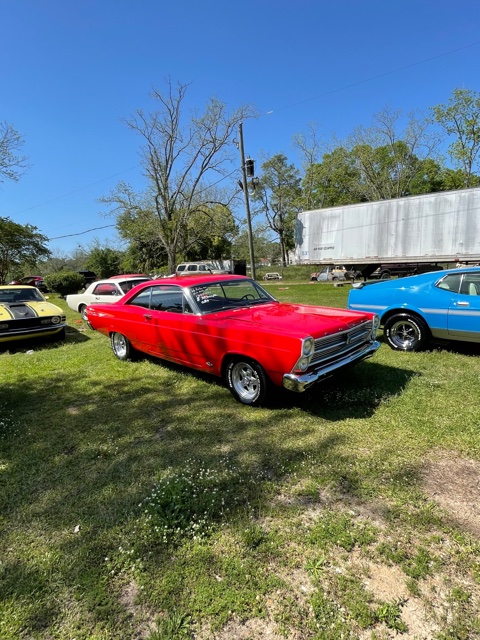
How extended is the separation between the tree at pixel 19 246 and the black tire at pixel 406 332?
120 ft

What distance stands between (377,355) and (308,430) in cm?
301

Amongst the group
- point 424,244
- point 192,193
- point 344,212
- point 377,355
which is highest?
point 192,193

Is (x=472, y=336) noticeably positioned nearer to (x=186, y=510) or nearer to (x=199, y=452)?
(x=199, y=452)

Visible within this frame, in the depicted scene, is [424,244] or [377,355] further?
[424,244]

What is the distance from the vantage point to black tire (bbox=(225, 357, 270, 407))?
409cm

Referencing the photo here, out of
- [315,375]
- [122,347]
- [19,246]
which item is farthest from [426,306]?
[19,246]

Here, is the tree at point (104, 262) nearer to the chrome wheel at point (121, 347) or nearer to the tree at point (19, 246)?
the tree at point (19, 246)

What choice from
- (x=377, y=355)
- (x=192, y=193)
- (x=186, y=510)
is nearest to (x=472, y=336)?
(x=377, y=355)

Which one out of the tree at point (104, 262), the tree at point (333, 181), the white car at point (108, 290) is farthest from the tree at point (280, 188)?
the white car at point (108, 290)

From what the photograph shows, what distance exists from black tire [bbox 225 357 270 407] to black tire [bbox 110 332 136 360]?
258cm

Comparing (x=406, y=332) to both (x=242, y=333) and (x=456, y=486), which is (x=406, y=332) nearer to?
(x=242, y=333)

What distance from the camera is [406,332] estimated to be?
21.0 feet

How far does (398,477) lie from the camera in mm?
2852

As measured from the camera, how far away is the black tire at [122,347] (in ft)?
20.9
